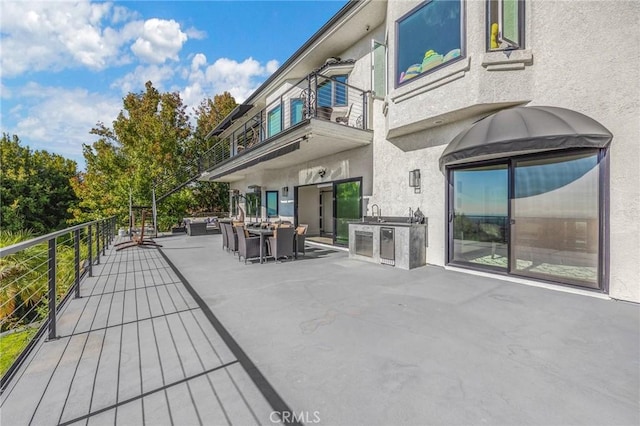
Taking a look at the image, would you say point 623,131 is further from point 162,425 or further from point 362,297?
point 162,425

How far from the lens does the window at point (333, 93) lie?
11469mm

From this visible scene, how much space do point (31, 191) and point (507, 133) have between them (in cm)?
3548

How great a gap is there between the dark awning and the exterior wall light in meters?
1.88

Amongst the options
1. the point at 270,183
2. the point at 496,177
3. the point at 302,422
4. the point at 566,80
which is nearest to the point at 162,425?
the point at 302,422

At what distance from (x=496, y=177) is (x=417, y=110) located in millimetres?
2593

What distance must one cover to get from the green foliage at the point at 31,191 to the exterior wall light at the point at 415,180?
3138 cm

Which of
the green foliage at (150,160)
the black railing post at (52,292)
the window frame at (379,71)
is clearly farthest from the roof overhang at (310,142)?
the green foliage at (150,160)

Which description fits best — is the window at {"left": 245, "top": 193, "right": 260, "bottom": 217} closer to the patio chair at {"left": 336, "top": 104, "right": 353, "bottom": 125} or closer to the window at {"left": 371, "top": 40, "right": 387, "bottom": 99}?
the patio chair at {"left": 336, "top": 104, "right": 353, "bottom": 125}

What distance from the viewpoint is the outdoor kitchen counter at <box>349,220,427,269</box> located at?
24.7 ft

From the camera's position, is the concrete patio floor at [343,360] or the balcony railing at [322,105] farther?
the balcony railing at [322,105]

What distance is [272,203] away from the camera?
1680cm

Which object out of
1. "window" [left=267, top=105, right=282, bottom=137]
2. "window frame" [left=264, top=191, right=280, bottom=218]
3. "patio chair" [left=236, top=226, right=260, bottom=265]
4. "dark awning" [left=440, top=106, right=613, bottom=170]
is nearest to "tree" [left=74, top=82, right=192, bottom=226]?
"window frame" [left=264, top=191, right=280, bottom=218]

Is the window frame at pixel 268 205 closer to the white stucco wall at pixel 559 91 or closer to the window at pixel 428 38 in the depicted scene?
the white stucco wall at pixel 559 91

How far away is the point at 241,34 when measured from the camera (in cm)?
1602
